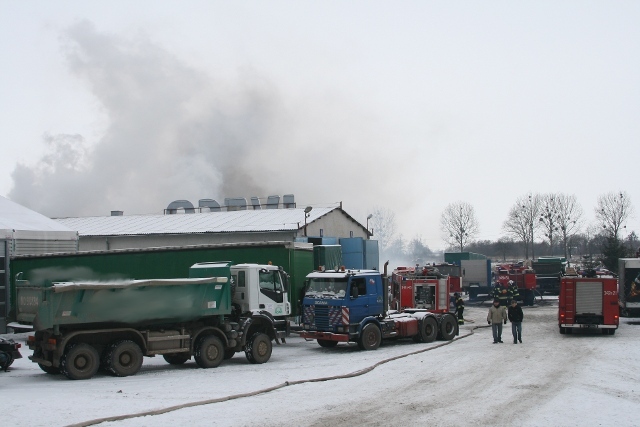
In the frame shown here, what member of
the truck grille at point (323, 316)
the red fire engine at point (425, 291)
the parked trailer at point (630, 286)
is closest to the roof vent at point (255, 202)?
the red fire engine at point (425, 291)

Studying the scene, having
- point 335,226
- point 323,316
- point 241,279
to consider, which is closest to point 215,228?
point 335,226

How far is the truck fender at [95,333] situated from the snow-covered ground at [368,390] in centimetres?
67

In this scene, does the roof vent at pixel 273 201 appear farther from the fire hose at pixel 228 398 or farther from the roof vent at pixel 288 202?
the fire hose at pixel 228 398

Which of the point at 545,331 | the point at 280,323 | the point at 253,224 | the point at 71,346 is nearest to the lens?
the point at 71,346

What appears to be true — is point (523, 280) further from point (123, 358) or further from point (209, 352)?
point (123, 358)

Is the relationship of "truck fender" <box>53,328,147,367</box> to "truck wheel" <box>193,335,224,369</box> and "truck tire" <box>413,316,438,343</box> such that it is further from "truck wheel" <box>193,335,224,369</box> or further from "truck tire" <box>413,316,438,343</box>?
"truck tire" <box>413,316,438,343</box>

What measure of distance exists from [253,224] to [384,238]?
7930 centimetres

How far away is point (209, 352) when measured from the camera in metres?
18.6

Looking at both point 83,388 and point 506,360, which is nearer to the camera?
point 83,388

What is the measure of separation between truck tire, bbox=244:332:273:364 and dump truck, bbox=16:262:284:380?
3 cm

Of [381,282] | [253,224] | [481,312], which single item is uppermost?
[253,224]

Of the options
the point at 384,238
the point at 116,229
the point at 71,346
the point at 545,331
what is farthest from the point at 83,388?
the point at 384,238

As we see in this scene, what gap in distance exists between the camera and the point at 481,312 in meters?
39.7

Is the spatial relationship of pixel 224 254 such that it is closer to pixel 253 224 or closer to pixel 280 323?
pixel 280 323
